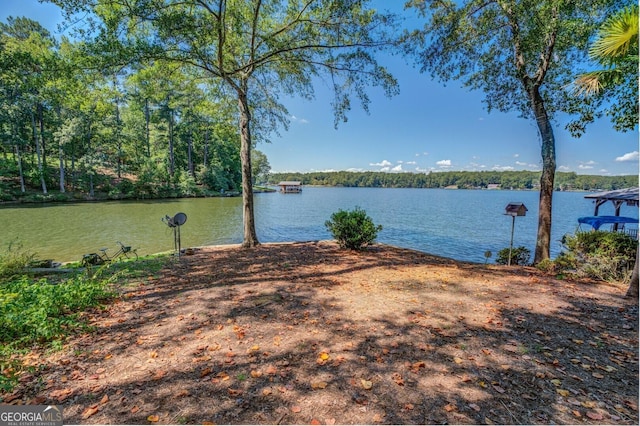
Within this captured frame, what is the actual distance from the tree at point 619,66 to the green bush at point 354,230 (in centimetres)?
507

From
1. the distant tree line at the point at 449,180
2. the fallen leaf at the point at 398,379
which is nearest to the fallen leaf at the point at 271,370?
the fallen leaf at the point at 398,379

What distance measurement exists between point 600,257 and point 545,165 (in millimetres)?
2540

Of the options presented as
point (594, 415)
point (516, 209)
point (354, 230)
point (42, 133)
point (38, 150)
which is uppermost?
point (42, 133)

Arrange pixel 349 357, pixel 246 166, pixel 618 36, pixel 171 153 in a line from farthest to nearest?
1. pixel 171 153
2. pixel 246 166
3. pixel 618 36
4. pixel 349 357

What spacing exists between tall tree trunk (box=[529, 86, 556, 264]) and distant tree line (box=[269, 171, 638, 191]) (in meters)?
84.2

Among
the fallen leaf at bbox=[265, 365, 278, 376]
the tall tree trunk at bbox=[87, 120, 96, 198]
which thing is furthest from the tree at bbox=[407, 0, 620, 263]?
the tall tree trunk at bbox=[87, 120, 96, 198]

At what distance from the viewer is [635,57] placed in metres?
4.09

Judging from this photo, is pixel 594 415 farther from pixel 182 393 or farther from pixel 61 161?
pixel 61 161

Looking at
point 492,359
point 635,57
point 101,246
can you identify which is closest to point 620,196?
point 635,57

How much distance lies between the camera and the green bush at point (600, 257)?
220 inches

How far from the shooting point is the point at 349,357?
8.89 ft

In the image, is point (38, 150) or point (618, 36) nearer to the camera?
point (618, 36)

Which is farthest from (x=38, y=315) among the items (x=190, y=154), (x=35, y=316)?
(x=190, y=154)

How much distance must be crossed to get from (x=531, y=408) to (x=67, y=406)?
3.50m
